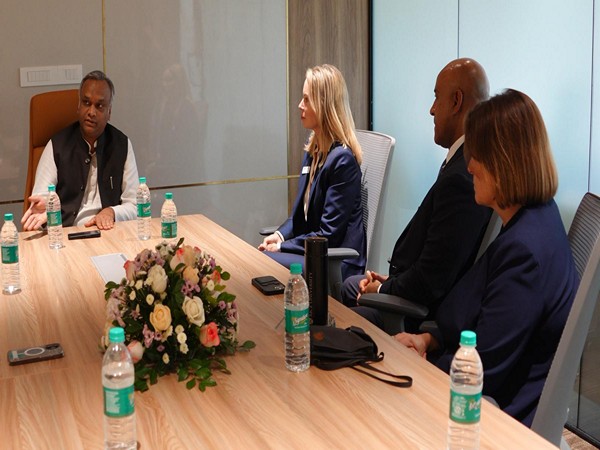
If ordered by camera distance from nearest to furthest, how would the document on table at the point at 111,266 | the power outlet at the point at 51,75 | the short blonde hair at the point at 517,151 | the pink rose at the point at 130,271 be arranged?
the pink rose at the point at 130,271 < the short blonde hair at the point at 517,151 < the document on table at the point at 111,266 < the power outlet at the point at 51,75

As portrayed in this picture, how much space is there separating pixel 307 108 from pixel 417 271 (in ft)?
4.73

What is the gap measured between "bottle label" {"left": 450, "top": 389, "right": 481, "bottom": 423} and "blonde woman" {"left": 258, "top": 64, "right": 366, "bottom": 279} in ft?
7.38

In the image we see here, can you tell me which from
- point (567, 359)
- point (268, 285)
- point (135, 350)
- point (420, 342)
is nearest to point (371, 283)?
point (268, 285)

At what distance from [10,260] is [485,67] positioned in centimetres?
249

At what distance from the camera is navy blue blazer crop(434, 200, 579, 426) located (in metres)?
2.27

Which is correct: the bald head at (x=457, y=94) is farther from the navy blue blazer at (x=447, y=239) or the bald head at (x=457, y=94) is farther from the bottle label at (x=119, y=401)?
the bottle label at (x=119, y=401)

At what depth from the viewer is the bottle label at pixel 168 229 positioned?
143 inches

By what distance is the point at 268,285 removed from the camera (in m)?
2.89

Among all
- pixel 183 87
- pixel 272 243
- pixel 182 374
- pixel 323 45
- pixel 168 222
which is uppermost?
pixel 323 45

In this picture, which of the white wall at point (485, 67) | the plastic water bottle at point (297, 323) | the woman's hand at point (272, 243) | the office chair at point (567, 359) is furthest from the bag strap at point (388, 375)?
the woman's hand at point (272, 243)

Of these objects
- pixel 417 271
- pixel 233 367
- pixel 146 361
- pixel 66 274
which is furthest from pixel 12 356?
pixel 417 271

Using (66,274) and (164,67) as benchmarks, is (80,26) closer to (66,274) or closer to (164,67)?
(164,67)

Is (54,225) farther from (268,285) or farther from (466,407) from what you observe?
(466,407)

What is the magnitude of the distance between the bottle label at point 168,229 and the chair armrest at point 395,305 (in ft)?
3.48
